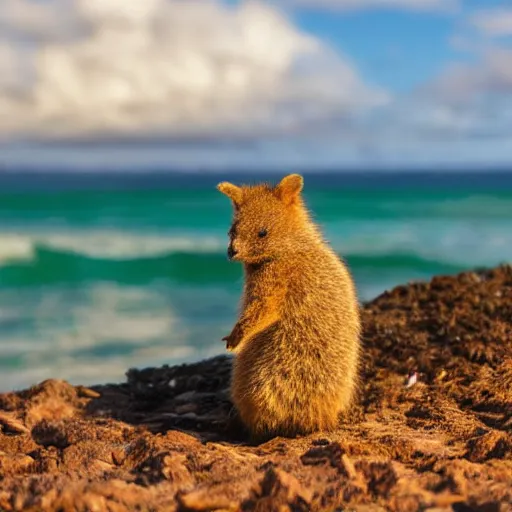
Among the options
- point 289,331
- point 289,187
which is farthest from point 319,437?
point 289,187

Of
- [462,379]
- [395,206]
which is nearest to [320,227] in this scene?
[462,379]

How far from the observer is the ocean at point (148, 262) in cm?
1205

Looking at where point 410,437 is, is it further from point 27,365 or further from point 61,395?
point 27,365

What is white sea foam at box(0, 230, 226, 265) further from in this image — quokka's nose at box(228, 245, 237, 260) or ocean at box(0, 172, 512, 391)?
quokka's nose at box(228, 245, 237, 260)

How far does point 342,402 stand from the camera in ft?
16.5

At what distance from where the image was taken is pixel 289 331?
4891 mm

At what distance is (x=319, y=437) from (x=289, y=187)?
5.47 feet

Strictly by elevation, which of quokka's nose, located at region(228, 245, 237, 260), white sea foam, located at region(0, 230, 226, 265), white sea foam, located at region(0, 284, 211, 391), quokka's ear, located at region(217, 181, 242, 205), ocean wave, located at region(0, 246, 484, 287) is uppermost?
quokka's ear, located at region(217, 181, 242, 205)

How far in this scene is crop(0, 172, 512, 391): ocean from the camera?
12047 mm

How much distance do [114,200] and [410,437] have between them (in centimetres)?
3562

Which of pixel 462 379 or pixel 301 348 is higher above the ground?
pixel 301 348

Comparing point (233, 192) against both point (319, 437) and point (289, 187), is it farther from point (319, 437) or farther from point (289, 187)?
point (319, 437)

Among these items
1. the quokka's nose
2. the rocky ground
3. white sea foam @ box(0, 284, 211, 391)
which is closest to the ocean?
white sea foam @ box(0, 284, 211, 391)

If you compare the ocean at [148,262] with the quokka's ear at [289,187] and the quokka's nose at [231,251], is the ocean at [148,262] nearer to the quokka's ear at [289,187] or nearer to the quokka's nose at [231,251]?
the quokka's ear at [289,187]
